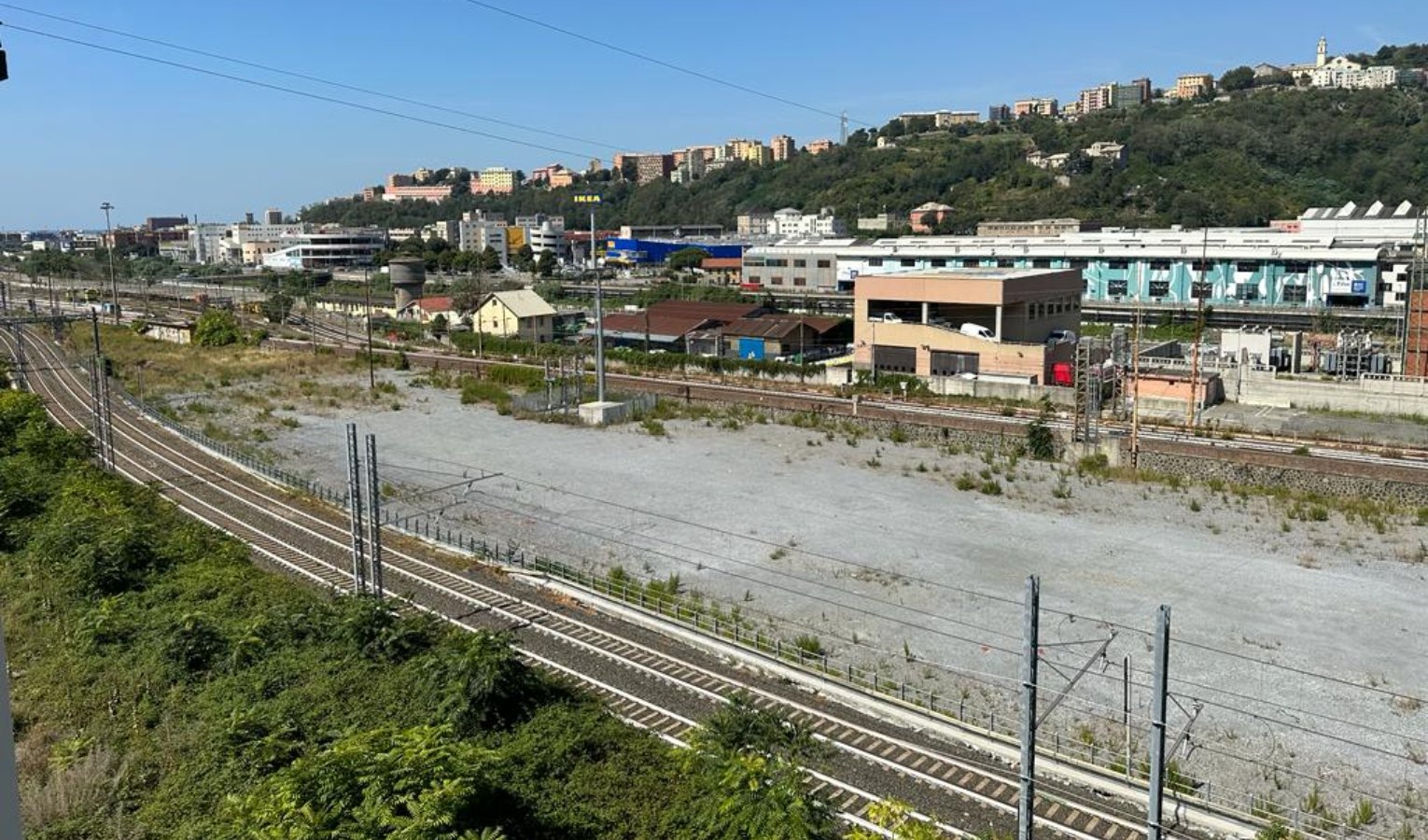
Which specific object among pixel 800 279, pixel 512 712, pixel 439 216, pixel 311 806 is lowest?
pixel 512 712

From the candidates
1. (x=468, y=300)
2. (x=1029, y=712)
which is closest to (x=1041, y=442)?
(x=1029, y=712)

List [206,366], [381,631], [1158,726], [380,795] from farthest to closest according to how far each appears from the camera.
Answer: [206,366] → [381,631] → [380,795] → [1158,726]

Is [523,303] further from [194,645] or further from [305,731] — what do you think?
[305,731]

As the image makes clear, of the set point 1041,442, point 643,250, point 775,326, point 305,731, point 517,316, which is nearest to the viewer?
point 305,731

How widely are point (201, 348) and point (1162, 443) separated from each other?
43.5 metres

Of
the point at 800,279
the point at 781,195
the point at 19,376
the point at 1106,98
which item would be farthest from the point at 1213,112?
the point at 19,376

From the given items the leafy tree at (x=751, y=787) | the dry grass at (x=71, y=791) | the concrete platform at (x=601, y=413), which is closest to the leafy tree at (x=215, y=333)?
the concrete platform at (x=601, y=413)

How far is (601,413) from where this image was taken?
29906mm

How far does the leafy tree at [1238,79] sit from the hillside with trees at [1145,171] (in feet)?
111

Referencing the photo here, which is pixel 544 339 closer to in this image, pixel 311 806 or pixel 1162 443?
pixel 1162 443

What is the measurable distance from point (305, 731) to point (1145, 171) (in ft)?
314

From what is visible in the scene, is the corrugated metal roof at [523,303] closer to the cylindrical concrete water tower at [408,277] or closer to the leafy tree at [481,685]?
the cylindrical concrete water tower at [408,277]

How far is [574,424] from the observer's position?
30.1 m

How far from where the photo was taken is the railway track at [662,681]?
29.9 feet
